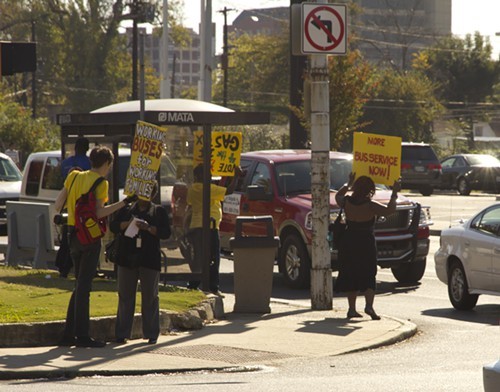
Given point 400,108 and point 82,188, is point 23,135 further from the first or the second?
point 82,188

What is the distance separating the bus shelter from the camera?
15.7m

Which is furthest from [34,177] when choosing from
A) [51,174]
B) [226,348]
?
[226,348]

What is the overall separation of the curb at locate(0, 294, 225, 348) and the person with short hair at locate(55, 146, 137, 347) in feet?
0.77

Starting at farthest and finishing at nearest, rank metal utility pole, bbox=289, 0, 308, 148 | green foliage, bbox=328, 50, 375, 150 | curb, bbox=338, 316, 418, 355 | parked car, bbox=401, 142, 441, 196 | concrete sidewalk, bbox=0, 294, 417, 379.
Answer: parked car, bbox=401, 142, 441, 196 < green foliage, bbox=328, 50, 375, 150 < metal utility pole, bbox=289, 0, 308, 148 < curb, bbox=338, 316, 418, 355 < concrete sidewalk, bbox=0, 294, 417, 379

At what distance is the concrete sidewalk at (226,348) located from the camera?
10930mm

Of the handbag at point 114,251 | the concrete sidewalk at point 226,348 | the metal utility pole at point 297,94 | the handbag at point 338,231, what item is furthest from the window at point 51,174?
the handbag at point 114,251

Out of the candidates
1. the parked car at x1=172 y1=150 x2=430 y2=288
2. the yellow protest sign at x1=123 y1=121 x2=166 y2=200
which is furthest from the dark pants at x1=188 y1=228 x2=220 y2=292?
the yellow protest sign at x1=123 y1=121 x2=166 y2=200

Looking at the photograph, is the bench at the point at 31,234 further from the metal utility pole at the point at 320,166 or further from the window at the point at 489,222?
the window at the point at 489,222

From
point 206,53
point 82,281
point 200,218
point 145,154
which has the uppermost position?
point 206,53

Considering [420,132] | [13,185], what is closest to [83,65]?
[420,132]

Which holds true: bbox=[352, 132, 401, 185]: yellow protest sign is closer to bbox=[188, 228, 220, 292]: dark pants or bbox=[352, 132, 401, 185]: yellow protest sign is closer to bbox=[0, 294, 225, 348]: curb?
bbox=[188, 228, 220, 292]: dark pants

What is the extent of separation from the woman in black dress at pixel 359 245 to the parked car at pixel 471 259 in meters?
1.47

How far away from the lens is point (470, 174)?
163ft

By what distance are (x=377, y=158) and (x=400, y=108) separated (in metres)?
64.0
